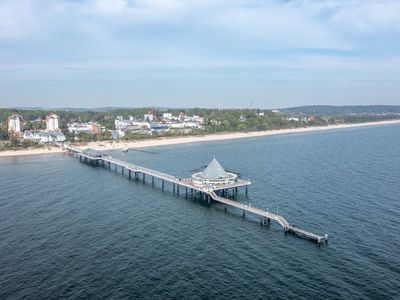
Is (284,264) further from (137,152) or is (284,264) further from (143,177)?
(137,152)

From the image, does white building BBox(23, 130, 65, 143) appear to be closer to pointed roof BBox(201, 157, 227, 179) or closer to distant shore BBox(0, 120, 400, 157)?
distant shore BBox(0, 120, 400, 157)

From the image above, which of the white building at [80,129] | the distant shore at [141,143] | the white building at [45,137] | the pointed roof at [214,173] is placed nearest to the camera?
the pointed roof at [214,173]

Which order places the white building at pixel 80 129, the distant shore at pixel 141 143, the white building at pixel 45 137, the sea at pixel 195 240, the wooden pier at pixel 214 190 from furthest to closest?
the white building at pixel 80 129 < the white building at pixel 45 137 < the distant shore at pixel 141 143 < the wooden pier at pixel 214 190 < the sea at pixel 195 240

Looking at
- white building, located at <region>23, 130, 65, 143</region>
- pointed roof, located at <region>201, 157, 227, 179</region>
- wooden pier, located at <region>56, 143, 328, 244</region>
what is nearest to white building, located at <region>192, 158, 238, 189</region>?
pointed roof, located at <region>201, 157, 227, 179</region>

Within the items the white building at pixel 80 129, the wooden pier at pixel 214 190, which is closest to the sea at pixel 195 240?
the wooden pier at pixel 214 190

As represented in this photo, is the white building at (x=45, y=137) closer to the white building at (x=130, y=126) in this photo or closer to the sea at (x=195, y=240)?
the white building at (x=130, y=126)

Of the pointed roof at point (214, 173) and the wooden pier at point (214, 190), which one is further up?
the pointed roof at point (214, 173)

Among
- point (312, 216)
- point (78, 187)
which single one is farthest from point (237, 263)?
point (78, 187)

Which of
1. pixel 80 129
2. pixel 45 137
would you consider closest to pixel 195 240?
pixel 45 137
